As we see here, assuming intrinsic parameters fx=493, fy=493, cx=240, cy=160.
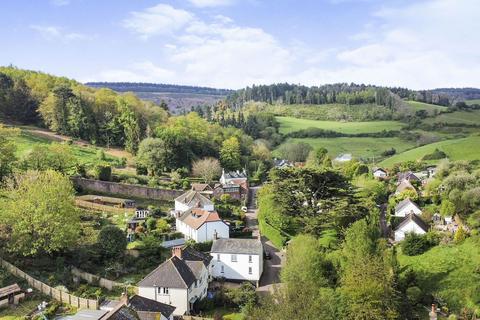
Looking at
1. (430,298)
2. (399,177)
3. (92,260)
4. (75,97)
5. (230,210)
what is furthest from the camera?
(75,97)

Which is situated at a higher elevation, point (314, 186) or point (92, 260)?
point (314, 186)

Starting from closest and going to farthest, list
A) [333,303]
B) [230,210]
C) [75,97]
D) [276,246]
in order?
1. [333,303]
2. [276,246]
3. [230,210]
4. [75,97]

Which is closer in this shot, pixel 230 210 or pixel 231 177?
pixel 230 210

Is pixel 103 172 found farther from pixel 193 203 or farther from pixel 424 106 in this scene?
pixel 424 106

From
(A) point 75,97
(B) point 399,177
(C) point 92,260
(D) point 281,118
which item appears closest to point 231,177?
(B) point 399,177

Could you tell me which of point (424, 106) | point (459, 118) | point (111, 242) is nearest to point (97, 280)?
point (111, 242)

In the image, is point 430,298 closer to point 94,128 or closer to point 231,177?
point 231,177

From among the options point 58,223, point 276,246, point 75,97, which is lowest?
point 276,246
